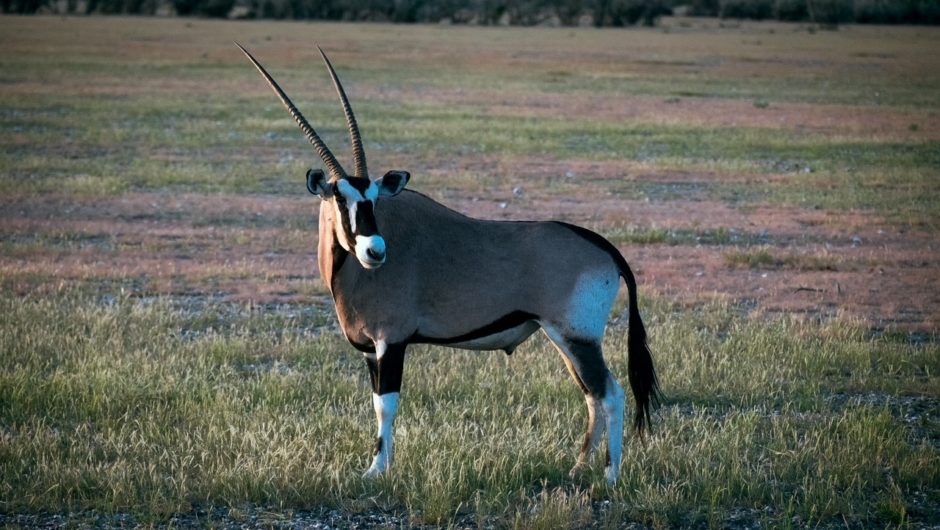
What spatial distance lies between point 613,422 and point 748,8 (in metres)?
93.5

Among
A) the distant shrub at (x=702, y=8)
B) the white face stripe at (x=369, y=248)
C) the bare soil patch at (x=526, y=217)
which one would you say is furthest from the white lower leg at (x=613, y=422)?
the distant shrub at (x=702, y=8)

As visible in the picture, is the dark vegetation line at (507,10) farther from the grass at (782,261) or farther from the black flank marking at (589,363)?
the black flank marking at (589,363)

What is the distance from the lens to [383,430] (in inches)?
276

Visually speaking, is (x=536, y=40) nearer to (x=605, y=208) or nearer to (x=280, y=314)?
(x=605, y=208)

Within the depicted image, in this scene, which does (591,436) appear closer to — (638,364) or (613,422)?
(613,422)

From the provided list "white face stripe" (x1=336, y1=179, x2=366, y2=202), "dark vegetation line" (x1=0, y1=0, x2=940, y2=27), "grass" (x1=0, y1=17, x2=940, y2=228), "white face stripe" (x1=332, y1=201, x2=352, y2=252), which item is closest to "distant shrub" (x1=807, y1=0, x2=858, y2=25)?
"dark vegetation line" (x1=0, y1=0, x2=940, y2=27)

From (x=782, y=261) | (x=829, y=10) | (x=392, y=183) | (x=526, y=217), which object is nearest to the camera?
(x=392, y=183)

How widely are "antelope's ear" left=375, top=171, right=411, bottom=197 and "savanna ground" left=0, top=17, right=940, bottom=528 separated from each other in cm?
150

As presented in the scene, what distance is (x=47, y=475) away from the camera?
22.6 ft

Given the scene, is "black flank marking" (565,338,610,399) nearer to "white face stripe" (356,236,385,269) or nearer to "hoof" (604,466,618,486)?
"hoof" (604,466,618,486)

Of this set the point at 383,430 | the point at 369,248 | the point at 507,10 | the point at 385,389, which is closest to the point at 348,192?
the point at 369,248

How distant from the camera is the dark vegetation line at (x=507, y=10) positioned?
90.4m

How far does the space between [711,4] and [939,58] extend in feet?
160

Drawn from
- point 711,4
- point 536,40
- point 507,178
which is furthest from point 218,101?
point 711,4
